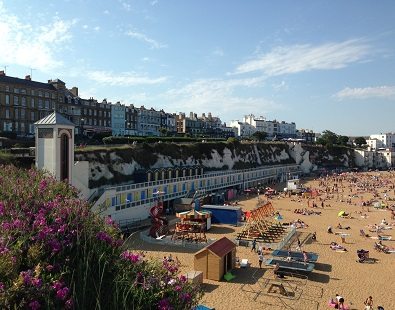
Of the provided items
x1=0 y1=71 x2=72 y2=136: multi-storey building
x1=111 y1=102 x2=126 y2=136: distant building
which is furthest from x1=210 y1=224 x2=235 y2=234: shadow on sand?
x1=111 y1=102 x2=126 y2=136: distant building

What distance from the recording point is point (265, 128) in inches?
6486

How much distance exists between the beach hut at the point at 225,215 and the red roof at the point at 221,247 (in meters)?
12.4

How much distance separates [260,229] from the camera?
31656 mm

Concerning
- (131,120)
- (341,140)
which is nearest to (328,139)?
(341,140)

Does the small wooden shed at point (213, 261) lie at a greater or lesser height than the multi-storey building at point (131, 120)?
lesser

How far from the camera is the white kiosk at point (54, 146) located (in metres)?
27.3

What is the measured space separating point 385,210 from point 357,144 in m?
95.8

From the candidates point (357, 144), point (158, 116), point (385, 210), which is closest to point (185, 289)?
point (385, 210)

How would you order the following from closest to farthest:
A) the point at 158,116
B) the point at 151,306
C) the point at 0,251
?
the point at 0,251 < the point at 151,306 < the point at 158,116

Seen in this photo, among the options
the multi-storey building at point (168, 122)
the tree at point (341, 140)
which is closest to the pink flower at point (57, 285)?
the multi-storey building at point (168, 122)

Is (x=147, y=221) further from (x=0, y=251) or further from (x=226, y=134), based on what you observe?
(x=226, y=134)

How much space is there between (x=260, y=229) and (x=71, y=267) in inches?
1027

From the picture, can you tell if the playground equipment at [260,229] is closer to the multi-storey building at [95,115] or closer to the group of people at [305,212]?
the group of people at [305,212]

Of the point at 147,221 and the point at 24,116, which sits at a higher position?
the point at 24,116
